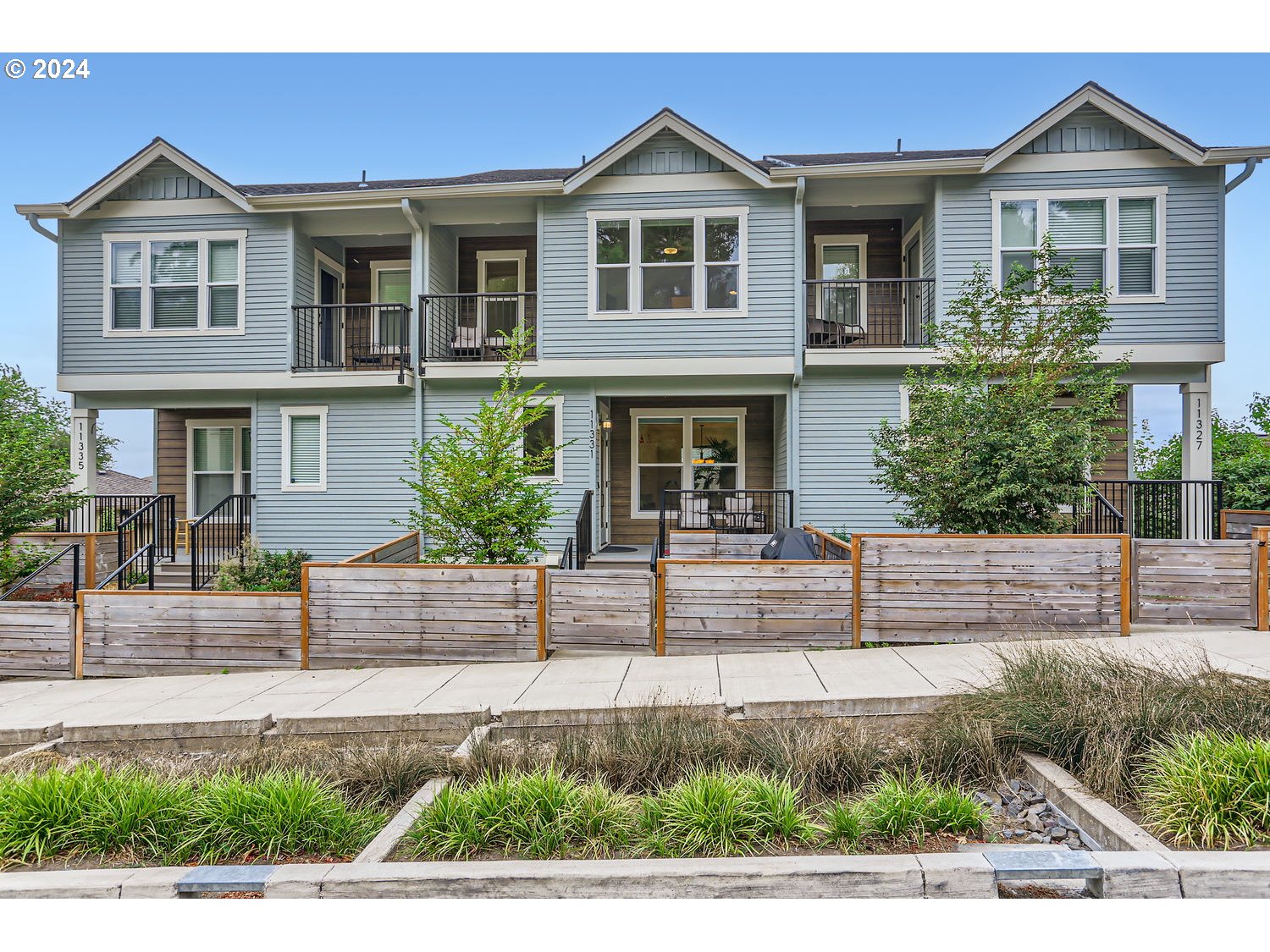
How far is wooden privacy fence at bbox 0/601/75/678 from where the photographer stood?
8320 mm

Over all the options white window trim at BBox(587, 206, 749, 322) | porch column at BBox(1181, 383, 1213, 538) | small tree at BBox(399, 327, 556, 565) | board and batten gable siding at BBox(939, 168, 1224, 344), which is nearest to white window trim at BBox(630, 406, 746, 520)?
white window trim at BBox(587, 206, 749, 322)

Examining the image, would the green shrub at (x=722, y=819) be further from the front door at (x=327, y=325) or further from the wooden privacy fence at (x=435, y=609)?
the front door at (x=327, y=325)

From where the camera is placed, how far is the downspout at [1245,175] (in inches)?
448

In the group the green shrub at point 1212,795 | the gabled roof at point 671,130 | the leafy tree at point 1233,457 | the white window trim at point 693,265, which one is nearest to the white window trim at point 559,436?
the white window trim at point 693,265

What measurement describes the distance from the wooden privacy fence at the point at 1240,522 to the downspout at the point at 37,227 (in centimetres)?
1940

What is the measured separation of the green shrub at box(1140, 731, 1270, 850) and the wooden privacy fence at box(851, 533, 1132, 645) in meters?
3.65

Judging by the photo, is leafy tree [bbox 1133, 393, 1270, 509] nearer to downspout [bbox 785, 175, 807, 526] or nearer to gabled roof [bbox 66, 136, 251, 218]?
downspout [bbox 785, 175, 807, 526]

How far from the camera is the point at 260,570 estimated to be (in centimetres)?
1184

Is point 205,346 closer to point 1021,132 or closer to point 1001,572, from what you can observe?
point 1001,572

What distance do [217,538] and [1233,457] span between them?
71.9 ft

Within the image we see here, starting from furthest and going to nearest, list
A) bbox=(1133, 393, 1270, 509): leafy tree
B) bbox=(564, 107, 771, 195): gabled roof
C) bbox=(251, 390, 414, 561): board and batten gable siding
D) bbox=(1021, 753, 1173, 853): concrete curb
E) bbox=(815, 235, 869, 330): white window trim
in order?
bbox=(815, 235, 869, 330): white window trim
bbox=(1133, 393, 1270, 509): leafy tree
bbox=(251, 390, 414, 561): board and batten gable siding
bbox=(564, 107, 771, 195): gabled roof
bbox=(1021, 753, 1173, 853): concrete curb

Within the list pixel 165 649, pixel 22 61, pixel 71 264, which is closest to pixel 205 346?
pixel 71 264
